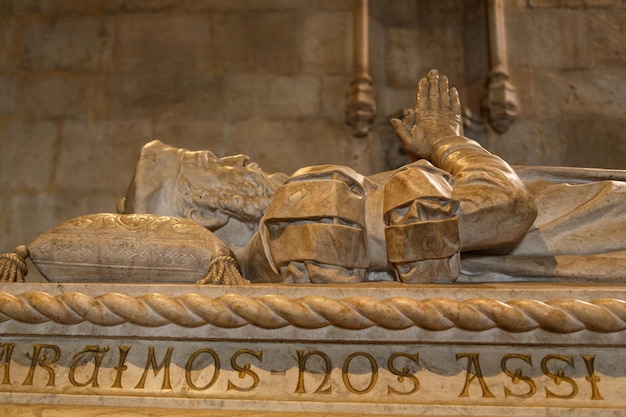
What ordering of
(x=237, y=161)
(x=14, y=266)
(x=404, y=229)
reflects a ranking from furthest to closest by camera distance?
(x=237, y=161) < (x=14, y=266) < (x=404, y=229)

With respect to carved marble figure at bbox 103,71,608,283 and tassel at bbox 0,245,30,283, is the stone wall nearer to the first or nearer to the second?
carved marble figure at bbox 103,71,608,283

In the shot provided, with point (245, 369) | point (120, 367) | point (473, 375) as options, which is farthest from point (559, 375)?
point (120, 367)

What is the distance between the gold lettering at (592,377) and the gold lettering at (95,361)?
48.4 inches


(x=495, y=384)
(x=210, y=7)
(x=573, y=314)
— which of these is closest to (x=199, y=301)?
(x=495, y=384)

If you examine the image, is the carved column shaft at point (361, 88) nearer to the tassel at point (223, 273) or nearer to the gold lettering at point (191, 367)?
the tassel at point (223, 273)

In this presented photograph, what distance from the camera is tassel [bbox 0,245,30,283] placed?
71.3 inches

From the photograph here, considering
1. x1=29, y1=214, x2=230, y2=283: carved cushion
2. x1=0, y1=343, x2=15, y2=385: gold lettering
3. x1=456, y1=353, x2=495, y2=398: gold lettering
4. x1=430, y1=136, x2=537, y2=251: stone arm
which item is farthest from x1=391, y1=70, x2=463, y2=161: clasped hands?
x1=0, y1=343, x2=15, y2=385: gold lettering

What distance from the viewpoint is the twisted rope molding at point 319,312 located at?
1429mm

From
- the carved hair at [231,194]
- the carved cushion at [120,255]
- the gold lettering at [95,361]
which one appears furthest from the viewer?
the carved hair at [231,194]

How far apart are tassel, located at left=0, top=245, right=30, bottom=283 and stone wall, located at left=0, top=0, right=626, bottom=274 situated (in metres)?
2.88

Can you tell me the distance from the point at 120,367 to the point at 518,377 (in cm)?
101

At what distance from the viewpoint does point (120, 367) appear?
1.52 m

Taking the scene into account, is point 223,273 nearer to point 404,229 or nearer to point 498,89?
point 404,229

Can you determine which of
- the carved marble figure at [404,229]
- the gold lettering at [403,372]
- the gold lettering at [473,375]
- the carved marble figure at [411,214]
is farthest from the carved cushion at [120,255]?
the gold lettering at [473,375]
